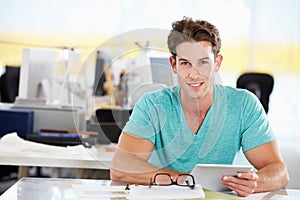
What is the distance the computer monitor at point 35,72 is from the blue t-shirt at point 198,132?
1.82 m

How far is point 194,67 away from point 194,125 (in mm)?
277

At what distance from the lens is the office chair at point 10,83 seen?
5.54 meters

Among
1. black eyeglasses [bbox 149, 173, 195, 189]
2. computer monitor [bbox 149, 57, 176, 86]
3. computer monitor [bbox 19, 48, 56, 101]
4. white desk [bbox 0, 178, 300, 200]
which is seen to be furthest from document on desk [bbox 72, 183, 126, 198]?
computer monitor [bbox 19, 48, 56, 101]

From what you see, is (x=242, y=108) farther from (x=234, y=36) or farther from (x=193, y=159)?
(x=234, y=36)

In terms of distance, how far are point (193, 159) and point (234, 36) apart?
379cm

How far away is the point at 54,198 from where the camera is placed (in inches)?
66.8

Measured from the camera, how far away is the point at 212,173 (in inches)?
73.5

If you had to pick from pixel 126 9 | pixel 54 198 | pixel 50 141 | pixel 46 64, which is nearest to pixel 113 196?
pixel 54 198

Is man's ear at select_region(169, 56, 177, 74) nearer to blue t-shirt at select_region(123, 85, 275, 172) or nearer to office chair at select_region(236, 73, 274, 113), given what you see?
blue t-shirt at select_region(123, 85, 275, 172)

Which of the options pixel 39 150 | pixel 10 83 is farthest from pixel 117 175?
pixel 10 83

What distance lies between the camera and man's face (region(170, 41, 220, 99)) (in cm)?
200

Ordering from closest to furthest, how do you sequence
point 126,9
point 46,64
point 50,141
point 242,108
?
point 242,108 < point 50,141 < point 46,64 < point 126,9

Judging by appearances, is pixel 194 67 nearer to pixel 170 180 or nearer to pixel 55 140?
pixel 170 180

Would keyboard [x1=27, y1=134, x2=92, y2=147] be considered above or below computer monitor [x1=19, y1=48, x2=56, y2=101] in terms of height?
below
